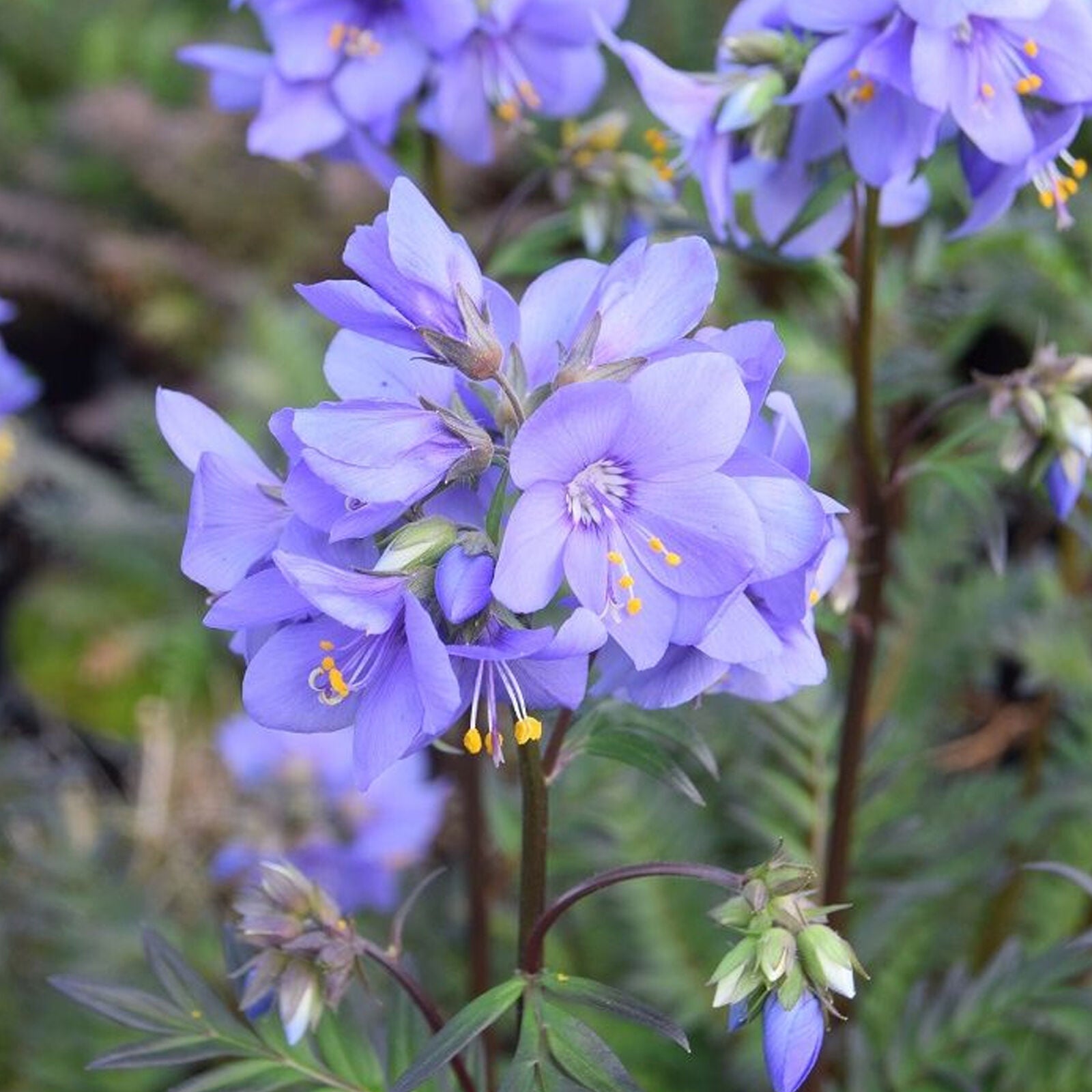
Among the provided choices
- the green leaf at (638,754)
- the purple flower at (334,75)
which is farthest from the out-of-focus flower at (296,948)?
the purple flower at (334,75)

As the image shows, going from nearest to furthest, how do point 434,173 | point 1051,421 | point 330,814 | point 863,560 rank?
point 1051,421
point 863,560
point 434,173
point 330,814

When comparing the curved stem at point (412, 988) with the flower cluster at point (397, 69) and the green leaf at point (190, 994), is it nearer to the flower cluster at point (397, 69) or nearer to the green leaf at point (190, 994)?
the green leaf at point (190, 994)

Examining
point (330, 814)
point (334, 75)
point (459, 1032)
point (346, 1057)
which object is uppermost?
point (334, 75)

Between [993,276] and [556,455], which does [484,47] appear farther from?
[993,276]

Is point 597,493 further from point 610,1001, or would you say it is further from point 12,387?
point 12,387

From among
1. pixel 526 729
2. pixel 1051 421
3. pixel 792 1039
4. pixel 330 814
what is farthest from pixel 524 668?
pixel 330 814

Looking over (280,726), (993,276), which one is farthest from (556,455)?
(993,276)
